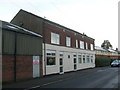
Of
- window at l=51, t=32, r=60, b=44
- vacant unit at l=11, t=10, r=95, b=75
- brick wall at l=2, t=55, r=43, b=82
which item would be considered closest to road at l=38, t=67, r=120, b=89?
brick wall at l=2, t=55, r=43, b=82

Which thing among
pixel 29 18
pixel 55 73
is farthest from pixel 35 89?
pixel 29 18

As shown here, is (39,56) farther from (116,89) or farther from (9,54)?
(116,89)

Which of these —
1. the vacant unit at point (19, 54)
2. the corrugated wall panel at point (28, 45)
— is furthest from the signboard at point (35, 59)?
the corrugated wall panel at point (28, 45)

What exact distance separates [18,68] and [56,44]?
28.2 feet

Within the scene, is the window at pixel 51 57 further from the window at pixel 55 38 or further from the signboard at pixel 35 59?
the signboard at pixel 35 59

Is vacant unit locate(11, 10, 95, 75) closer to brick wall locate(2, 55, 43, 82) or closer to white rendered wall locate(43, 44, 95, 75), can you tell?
white rendered wall locate(43, 44, 95, 75)

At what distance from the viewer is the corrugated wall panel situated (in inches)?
650

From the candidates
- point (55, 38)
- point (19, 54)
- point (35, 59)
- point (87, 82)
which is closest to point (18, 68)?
point (19, 54)

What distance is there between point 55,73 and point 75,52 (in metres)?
8.21

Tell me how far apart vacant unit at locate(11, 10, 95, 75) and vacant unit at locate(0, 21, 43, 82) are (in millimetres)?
1770

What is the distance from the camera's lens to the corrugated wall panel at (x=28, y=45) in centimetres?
1652

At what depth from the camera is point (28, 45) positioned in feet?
57.9

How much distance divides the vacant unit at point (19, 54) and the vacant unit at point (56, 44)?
177 cm

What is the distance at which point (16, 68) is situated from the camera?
15.8 m
